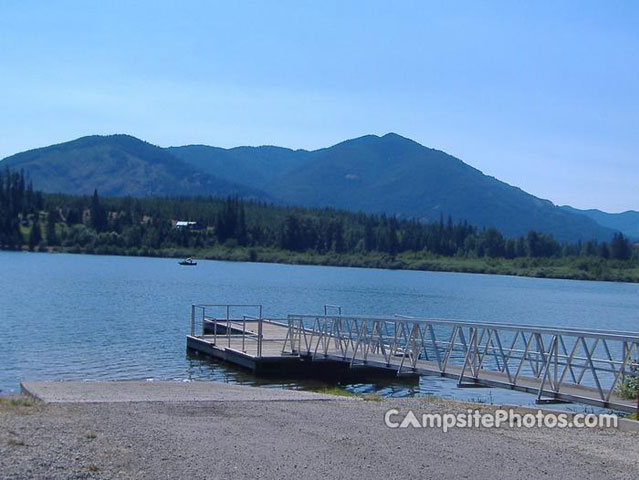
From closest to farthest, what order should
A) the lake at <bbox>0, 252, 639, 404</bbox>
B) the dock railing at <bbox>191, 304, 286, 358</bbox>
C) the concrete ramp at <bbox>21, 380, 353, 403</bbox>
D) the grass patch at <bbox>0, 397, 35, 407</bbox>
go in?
the grass patch at <bbox>0, 397, 35, 407</bbox>, the concrete ramp at <bbox>21, 380, 353, 403</bbox>, the lake at <bbox>0, 252, 639, 404</bbox>, the dock railing at <bbox>191, 304, 286, 358</bbox>

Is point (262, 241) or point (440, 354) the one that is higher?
point (262, 241)

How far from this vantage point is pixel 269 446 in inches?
464

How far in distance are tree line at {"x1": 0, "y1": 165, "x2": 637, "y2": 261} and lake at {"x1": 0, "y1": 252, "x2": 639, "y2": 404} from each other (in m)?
66.2

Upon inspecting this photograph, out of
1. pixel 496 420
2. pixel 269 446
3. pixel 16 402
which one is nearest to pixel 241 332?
pixel 16 402

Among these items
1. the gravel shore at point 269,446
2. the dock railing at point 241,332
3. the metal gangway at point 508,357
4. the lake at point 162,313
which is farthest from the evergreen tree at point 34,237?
the gravel shore at point 269,446

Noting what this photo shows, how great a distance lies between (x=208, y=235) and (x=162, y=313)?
434ft

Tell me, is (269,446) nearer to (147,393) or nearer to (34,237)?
(147,393)

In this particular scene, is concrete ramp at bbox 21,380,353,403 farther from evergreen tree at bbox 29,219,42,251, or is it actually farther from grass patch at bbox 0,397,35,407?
evergreen tree at bbox 29,219,42,251

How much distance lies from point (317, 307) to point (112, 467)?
47385 millimetres

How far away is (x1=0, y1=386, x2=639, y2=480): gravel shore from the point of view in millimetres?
10461

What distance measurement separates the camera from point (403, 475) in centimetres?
1056

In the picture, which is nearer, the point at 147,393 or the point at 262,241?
the point at 147,393

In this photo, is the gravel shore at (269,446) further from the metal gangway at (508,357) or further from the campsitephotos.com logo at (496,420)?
the metal gangway at (508,357)

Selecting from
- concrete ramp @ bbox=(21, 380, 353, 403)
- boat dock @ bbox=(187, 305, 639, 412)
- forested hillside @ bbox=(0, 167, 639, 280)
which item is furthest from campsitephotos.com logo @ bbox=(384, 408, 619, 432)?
forested hillside @ bbox=(0, 167, 639, 280)
